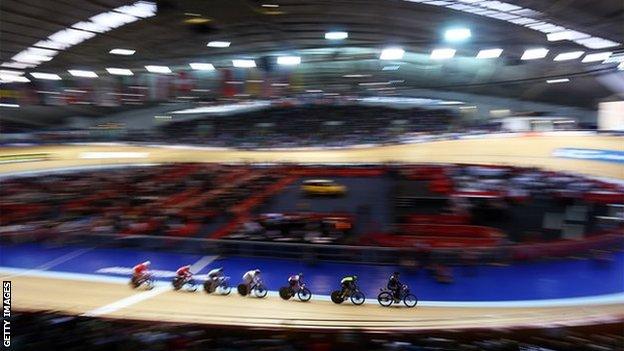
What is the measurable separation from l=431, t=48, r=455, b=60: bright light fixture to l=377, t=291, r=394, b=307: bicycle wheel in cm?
154

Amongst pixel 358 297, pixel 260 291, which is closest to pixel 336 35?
pixel 358 297

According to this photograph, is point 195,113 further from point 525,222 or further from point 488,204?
point 525,222

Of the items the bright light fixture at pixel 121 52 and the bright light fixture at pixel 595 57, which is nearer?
the bright light fixture at pixel 595 57

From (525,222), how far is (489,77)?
92 centimetres

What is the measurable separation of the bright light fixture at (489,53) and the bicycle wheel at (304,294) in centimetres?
186

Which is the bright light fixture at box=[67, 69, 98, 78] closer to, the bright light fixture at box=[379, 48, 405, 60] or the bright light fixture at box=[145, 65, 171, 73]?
the bright light fixture at box=[145, 65, 171, 73]

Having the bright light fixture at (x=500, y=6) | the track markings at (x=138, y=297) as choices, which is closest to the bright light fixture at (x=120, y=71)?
the track markings at (x=138, y=297)

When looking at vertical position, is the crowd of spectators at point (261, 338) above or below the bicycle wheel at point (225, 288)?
below

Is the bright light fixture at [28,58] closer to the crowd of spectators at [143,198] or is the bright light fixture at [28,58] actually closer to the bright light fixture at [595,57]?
the crowd of spectators at [143,198]

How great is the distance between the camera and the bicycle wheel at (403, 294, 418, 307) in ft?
8.01

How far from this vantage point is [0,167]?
3500mm

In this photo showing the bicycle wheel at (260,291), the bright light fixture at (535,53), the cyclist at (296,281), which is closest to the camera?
the bright light fixture at (535,53)

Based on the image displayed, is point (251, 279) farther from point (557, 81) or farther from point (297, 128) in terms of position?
point (557, 81)

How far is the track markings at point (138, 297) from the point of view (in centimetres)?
A: 284
